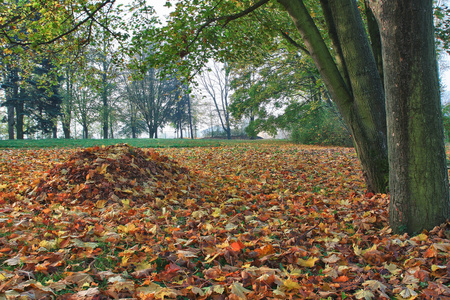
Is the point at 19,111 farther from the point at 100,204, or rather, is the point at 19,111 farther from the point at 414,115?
the point at 414,115

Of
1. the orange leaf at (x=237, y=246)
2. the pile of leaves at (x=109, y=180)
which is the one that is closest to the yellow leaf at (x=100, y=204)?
the pile of leaves at (x=109, y=180)

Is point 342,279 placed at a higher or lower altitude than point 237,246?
lower

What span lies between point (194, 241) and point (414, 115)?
2.58 m

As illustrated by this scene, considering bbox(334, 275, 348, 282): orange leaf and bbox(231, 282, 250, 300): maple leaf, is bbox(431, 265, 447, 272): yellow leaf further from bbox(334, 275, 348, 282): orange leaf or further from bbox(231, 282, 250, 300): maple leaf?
bbox(231, 282, 250, 300): maple leaf

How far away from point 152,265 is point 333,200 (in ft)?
10.6

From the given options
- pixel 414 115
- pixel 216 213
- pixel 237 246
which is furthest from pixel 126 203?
pixel 414 115

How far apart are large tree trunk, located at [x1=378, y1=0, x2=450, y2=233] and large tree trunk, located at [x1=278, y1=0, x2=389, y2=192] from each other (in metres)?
1.23

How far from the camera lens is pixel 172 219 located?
3.30 meters

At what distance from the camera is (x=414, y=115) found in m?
2.68

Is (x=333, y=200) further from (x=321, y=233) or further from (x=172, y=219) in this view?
(x=172, y=219)

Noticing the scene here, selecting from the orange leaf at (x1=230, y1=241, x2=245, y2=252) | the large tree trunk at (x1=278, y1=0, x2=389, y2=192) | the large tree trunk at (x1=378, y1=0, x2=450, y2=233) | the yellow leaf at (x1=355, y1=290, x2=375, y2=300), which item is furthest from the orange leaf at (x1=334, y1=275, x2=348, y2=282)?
the large tree trunk at (x1=278, y1=0, x2=389, y2=192)

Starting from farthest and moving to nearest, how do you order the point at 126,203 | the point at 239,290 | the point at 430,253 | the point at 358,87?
the point at 358,87, the point at 126,203, the point at 430,253, the point at 239,290

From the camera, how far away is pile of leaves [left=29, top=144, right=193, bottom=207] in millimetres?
3850

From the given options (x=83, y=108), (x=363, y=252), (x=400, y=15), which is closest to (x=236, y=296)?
(x=363, y=252)
